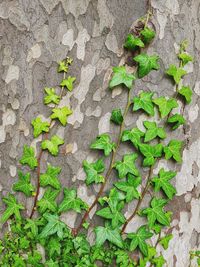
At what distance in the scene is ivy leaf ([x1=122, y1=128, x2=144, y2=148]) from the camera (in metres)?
1.42

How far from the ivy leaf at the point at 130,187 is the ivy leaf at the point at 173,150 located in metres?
0.13

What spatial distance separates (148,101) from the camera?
1.41 meters

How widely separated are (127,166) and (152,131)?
14cm

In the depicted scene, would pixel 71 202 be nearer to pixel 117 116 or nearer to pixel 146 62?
pixel 117 116

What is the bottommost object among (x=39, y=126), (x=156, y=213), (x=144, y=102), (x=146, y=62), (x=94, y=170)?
(x=156, y=213)

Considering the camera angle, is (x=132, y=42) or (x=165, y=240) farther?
(x=165, y=240)

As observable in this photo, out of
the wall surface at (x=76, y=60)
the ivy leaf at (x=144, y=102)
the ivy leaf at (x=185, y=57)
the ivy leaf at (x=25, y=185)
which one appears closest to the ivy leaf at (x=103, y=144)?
the wall surface at (x=76, y=60)

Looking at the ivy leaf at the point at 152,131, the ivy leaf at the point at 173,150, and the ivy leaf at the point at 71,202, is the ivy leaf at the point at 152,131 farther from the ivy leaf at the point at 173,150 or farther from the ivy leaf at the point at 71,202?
the ivy leaf at the point at 71,202

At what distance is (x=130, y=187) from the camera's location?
144 centimetres

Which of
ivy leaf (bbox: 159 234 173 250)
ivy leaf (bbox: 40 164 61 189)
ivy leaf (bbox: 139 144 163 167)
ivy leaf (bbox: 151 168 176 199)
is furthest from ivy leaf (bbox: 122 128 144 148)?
ivy leaf (bbox: 159 234 173 250)

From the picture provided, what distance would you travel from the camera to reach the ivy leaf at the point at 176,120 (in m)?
1.44

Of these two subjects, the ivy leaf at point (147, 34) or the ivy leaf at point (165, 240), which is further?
the ivy leaf at point (165, 240)

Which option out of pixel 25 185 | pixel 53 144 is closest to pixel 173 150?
pixel 53 144

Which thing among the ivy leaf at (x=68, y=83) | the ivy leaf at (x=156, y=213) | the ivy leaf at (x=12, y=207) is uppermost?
the ivy leaf at (x=68, y=83)
